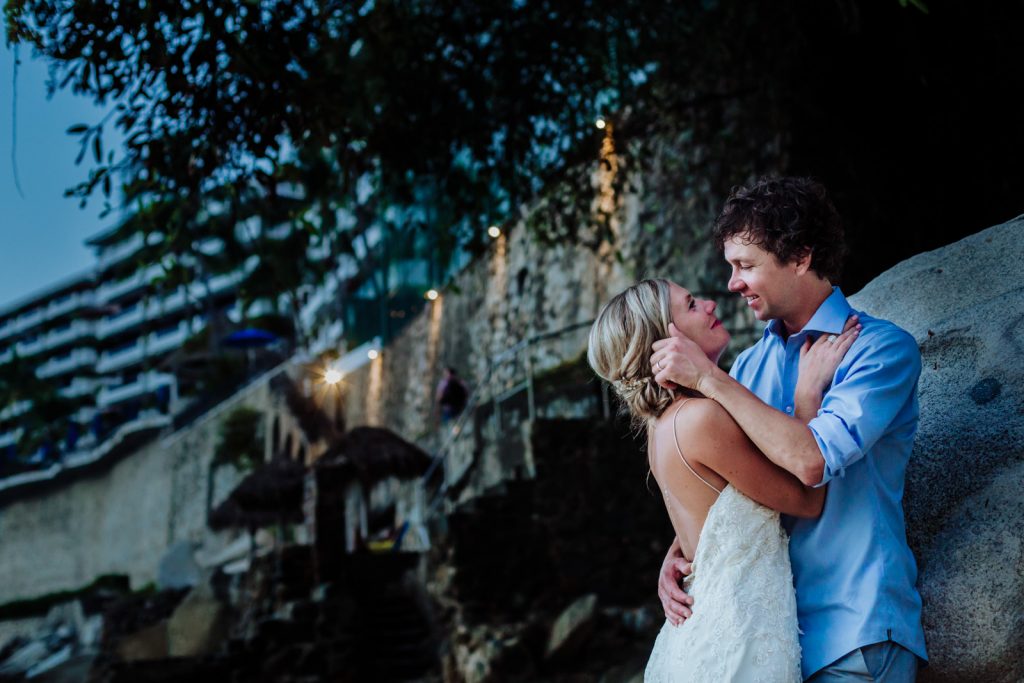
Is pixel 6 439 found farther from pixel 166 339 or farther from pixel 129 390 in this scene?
pixel 166 339

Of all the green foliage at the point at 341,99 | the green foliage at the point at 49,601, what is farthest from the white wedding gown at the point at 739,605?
the green foliage at the point at 49,601

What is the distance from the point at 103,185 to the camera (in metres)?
5.18

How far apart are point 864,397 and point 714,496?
0.35 meters

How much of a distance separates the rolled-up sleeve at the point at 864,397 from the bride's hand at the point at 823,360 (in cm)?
3

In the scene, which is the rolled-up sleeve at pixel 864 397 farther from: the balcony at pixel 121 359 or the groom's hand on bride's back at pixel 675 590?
the balcony at pixel 121 359

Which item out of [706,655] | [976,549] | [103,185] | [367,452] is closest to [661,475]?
[706,655]

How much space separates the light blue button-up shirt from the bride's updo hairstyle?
13.0 inches

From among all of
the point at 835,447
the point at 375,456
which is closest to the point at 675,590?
the point at 835,447

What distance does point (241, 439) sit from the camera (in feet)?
96.7

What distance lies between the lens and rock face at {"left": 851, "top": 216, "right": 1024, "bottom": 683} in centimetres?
191

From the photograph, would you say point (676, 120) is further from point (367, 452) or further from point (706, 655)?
point (706, 655)

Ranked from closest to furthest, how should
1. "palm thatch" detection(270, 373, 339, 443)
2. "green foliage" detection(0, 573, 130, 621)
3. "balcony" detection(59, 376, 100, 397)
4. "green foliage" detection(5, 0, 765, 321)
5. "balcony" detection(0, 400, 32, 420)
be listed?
"green foliage" detection(5, 0, 765, 321) < "palm thatch" detection(270, 373, 339, 443) < "green foliage" detection(0, 573, 130, 621) < "balcony" detection(0, 400, 32, 420) < "balcony" detection(59, 376, 100, 397)

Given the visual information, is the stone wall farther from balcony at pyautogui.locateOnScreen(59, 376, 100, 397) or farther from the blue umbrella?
balcony at pyautogui.locateOnScreen(59, 376, 100, 397)

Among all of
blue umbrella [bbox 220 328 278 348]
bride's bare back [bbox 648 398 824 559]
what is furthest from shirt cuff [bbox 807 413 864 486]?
blue umbrella [bbox 220 328 278 348]
